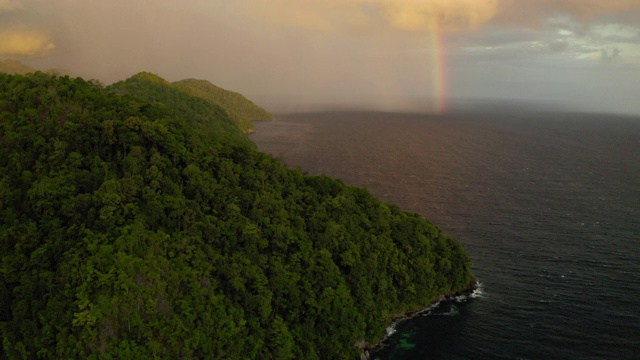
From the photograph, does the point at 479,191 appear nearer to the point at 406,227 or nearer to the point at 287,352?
the point at 406,227

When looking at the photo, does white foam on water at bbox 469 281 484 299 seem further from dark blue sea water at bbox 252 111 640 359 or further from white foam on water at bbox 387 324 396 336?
white foam on water at bbox 387 324 396 336

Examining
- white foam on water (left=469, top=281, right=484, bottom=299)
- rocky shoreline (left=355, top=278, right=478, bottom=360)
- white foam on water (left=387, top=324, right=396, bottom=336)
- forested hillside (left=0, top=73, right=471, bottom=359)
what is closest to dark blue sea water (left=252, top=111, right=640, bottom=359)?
white foam on water (left=469, top=281, right=484, bottom=299)

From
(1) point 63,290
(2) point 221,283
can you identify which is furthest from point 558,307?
(1) point 63,290

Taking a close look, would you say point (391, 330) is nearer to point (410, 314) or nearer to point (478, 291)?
point (410, 314)

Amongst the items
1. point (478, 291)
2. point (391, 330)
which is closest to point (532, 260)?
point (478, 291)

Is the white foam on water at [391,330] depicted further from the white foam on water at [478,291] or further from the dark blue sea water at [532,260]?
the white foam on water at [478,291]

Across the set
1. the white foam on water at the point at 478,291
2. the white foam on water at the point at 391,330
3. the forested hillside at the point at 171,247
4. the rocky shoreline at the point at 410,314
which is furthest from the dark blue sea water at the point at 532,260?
the forested hillside at the point at 171,247

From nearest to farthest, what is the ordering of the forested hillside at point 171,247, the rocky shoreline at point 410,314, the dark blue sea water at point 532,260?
the forested hillside at point 171,247 < the dark blue sea water at point 532,260 < the rocky shoreline at point 410,314
